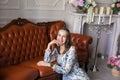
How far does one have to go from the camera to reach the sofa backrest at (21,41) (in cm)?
316

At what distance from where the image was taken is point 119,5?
171 inches

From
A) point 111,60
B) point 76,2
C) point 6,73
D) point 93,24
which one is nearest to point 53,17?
point 76,2

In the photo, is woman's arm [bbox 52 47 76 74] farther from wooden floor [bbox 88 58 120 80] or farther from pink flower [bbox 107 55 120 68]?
pink flower [bbox 107 55 120 68]

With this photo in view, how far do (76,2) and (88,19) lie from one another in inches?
17.5

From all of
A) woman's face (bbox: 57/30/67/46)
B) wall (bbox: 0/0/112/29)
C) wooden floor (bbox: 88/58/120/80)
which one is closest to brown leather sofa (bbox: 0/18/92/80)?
wall (bbox: 0/0/112/29)

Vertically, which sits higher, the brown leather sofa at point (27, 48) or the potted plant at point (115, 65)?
the brown leather sofa at point (27, 48)

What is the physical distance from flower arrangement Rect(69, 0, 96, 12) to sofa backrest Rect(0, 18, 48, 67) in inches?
29.2

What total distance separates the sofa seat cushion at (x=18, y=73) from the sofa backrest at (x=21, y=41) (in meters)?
0.32

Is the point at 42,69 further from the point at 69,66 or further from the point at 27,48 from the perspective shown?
the point at 69,66

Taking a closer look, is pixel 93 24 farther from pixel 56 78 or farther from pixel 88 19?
pixel 56 78

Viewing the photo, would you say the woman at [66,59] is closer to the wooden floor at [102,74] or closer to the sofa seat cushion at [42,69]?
the sofa seat cushion at [42,69]

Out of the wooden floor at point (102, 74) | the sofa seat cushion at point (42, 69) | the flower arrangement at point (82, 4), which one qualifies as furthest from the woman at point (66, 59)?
the flower arrangement at point (82, 4)

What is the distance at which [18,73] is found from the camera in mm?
2680

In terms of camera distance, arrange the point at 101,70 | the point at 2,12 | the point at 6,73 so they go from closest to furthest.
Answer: the point at 6,73 < the point at 2,12 < the point at 101,70
